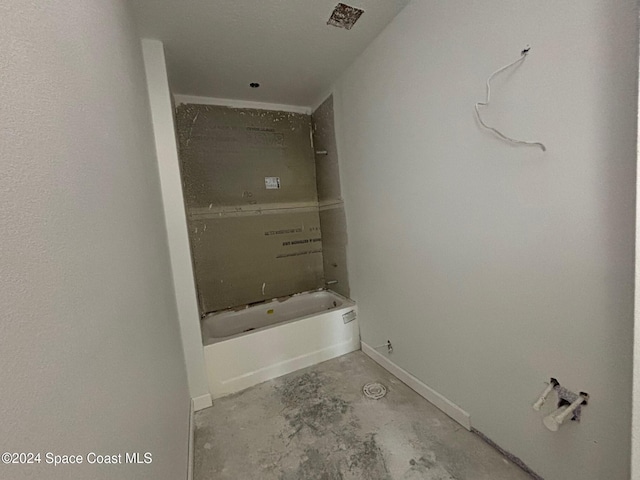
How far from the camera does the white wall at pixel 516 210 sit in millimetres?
900

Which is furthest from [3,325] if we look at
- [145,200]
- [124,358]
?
[145,200]

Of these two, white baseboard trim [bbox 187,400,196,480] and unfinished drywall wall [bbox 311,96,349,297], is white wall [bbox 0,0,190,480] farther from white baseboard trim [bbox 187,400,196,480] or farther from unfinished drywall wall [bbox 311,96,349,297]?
unfinished drywall wall [bbox 311,96,349,297]

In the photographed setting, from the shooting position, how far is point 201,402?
1883 mm

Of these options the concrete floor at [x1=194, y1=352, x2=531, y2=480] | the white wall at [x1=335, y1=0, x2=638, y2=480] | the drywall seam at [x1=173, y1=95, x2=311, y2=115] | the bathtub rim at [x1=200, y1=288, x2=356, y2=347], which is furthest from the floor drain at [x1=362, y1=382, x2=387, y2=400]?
the drywall seam at [x1=173, y1=95, x2=311, y2=115]

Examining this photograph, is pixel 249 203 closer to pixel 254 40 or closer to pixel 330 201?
pixel 330 201

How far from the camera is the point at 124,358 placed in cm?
66

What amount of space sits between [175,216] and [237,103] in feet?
4.72

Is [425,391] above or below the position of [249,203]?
below

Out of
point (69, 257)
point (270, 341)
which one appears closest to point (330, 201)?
point (270, 341)

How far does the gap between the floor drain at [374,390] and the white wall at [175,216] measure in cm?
110

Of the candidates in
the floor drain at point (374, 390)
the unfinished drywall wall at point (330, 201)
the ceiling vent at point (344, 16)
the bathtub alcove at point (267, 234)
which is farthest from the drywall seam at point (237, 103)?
the floor drain at point (374, 390)

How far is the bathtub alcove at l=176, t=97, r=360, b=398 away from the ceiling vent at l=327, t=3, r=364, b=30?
0.82m

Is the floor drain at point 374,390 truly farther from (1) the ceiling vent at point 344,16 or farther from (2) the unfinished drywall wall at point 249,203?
(1) the ceiling vent at point 344,16

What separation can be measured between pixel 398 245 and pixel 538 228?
2.77ft
